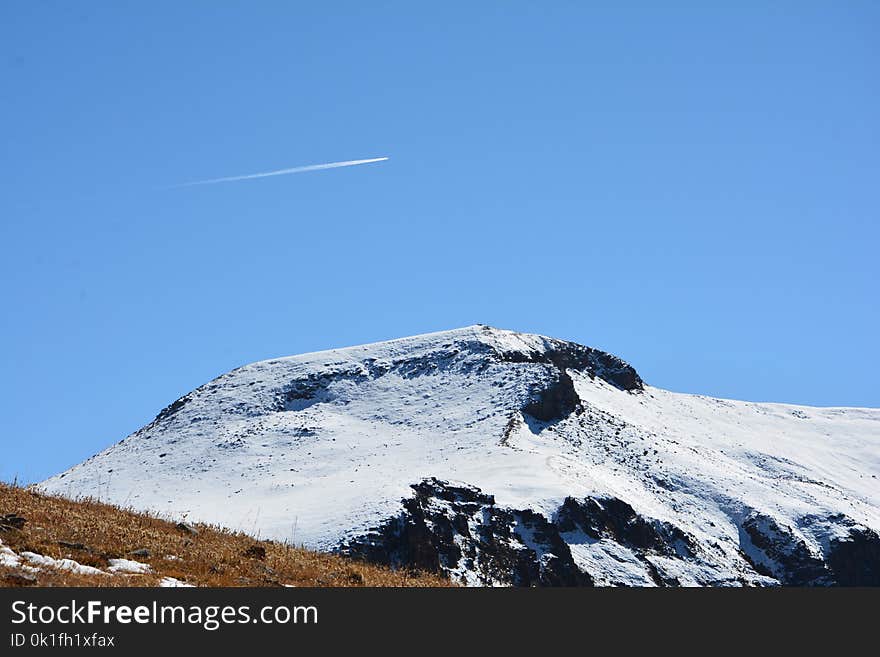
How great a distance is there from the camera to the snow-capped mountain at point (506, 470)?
68125mm

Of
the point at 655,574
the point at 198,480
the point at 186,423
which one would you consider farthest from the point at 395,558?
the point at 186,423

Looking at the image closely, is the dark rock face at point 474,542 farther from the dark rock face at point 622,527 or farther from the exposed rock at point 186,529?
the exposed rock at point 186,529

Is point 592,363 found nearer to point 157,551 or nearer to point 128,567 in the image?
point 157,551

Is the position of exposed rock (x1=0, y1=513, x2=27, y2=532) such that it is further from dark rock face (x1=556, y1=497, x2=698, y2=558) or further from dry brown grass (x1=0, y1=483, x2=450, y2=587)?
dark rock face (x1=556, y1=497, x2=698, y2=558)

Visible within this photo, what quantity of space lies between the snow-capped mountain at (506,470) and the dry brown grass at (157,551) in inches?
1607

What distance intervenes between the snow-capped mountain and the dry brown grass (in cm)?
4083

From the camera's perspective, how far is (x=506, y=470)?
3162 inches

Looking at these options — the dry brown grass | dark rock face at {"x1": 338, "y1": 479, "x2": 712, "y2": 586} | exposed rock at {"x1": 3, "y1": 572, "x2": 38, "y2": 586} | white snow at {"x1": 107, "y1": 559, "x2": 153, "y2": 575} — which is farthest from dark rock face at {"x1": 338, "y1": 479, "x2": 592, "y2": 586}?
exposed rock at {"x1": 3, "y1": 572, "x2": 38, "y2": 586}

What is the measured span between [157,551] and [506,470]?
67.6m

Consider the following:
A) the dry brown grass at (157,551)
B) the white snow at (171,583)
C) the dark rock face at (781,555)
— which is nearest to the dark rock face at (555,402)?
the dark rock face at (781,555)

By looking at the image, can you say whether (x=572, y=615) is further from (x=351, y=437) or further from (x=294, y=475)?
(x=351, y=437)

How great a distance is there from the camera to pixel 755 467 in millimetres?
103375

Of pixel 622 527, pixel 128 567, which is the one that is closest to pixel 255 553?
pixel 128 567

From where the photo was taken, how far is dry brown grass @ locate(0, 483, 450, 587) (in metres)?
12.8
